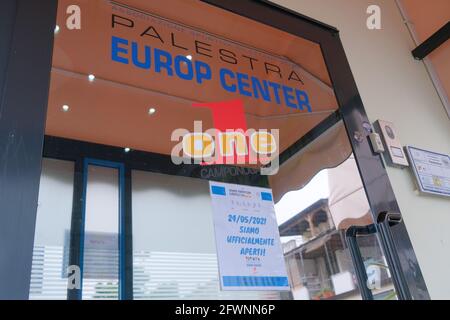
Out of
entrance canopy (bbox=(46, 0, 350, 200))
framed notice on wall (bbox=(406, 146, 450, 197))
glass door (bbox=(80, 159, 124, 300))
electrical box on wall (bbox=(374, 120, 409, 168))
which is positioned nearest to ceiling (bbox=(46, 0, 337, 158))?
entrance canopy (bbox=(46, 0, 350, 200))

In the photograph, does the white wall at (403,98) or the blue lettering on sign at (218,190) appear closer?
the blue lettering on sign at (218,190)

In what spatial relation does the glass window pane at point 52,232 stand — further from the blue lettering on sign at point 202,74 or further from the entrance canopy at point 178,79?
the blue lettering on sign at point 202,74

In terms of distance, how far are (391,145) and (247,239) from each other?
0.81 metres

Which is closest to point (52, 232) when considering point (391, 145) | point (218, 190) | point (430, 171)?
point (218, 190)

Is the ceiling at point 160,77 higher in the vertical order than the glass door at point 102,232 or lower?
higher

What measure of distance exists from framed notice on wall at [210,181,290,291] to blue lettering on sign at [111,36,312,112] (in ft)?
1.38

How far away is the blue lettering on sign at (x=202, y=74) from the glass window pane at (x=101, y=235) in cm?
43

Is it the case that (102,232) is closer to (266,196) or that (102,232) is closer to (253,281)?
(253,281)

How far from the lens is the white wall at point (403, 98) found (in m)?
1.54

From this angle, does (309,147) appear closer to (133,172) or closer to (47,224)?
(133,172)

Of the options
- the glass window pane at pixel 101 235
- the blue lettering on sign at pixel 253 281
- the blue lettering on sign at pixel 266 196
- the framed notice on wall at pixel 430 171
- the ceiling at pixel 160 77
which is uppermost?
the ceiling at pixel 160 77

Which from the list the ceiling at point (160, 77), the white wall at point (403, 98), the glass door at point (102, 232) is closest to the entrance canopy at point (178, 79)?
the ceiling at point (160, 77)

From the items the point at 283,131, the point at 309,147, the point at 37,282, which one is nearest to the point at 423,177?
the point at 309,147

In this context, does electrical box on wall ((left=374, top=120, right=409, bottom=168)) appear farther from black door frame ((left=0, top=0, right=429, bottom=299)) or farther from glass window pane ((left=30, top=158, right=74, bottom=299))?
glass window pane ((left=30, top=158, right=74, bottom=299))
